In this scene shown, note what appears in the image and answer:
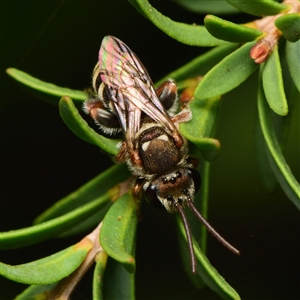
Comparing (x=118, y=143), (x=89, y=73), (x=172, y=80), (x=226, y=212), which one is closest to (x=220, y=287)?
(x=118, y=143)

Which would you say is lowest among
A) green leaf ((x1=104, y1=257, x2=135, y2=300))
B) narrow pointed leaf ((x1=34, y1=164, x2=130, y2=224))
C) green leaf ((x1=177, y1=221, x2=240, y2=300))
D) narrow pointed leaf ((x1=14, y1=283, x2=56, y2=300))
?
green leaf ((x1=177, y1=221, x2=240, y2=300))

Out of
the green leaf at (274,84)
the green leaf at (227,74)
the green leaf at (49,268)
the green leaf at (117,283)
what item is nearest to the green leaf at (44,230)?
the green leaf at (49,268)

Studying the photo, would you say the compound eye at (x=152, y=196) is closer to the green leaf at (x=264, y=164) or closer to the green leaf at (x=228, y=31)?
the green leaf at (x=264, y=164)

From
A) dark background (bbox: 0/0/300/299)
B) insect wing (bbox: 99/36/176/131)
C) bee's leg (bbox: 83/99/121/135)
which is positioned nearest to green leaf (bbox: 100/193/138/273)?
insect wing (bbox: 99/36/176/131)

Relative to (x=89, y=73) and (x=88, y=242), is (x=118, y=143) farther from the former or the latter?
(x=89, y=73)

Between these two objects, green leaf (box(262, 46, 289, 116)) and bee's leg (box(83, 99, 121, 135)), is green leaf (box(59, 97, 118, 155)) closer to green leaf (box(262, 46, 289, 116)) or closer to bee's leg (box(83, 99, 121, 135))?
green leaf (box(262, 46, 289, 116))

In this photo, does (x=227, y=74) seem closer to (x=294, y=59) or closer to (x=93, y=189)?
(x=294, y=59)
